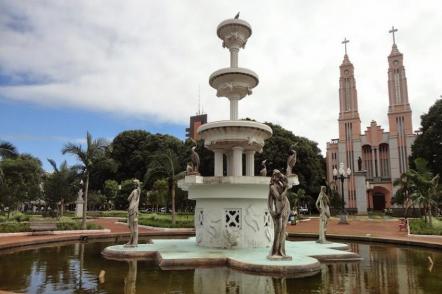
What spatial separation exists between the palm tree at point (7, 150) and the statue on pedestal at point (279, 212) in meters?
20.1

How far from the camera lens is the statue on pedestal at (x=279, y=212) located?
1257cm

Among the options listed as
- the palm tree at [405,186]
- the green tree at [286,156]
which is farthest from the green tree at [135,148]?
the palm tree at [405,186]

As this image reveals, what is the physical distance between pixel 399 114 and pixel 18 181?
67.6 m

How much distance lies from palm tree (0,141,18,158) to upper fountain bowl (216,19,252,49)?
1657 cm

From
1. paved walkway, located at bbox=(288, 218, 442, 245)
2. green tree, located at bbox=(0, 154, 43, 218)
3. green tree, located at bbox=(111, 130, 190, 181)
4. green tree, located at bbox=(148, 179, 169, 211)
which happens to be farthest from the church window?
green tree, located at bbox=(0, 154, 43, 218)

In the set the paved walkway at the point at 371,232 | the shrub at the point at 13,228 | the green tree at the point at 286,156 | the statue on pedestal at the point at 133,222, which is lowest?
the paved walkway at the point at 371,232

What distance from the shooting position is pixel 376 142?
7456cm

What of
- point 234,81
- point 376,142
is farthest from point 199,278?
point 376,142

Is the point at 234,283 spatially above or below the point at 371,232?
above

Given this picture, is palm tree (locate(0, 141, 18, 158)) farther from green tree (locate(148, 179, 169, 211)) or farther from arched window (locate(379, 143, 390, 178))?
arched window (locate(379, 143, 390, 178))

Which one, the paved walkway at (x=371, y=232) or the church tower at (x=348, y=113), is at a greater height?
the church tower at (x=348, y=113)

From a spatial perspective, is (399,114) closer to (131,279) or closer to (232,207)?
(232,207)

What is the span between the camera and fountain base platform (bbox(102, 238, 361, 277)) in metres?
11.3

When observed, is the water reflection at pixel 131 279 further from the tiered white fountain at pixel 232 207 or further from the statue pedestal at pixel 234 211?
the statue pedestal at pixel 234 211
